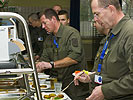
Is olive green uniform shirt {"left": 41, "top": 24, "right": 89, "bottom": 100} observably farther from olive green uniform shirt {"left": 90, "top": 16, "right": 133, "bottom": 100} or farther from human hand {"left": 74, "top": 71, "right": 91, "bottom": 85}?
olive green uniform shirt {"left": 90, "top": 16, "right": 133, "bottom": 100}

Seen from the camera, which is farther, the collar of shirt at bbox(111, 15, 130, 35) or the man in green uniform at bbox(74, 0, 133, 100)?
the collar of shirt at bbox(111, 15, 130, 35)

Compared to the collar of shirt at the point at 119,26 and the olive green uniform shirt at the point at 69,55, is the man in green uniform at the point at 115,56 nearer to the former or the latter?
the collar of shirt at the point at 119,26

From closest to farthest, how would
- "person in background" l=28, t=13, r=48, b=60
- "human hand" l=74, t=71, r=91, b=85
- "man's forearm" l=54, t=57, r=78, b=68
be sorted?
"human hand" l=74, t=71, r=91, b=85 → "man's forearm" l=54, t=57, r=78, b=68 → "person in background" l=28, t=13, r=48, b=60

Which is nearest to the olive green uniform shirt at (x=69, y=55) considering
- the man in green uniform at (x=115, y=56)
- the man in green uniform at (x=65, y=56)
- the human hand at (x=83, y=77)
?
the man in green uniform at (x=65, y=56)

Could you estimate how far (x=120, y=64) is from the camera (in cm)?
170

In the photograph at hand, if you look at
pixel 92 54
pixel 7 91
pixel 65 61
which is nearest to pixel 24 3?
pixel 92 54

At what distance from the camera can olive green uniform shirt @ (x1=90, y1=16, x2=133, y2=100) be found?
1634 millimetres

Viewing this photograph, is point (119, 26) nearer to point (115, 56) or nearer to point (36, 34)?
point (115, 56)

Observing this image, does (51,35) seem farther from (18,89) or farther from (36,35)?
(36,35)

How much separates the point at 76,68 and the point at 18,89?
1.35m

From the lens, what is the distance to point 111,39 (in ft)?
5.96

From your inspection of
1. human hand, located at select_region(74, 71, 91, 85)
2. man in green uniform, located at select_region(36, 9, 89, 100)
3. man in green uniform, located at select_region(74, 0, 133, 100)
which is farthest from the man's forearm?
man in green uniform, located at select_region(74, 0, 133, 100)

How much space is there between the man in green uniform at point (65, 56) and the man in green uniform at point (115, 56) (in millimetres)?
1185

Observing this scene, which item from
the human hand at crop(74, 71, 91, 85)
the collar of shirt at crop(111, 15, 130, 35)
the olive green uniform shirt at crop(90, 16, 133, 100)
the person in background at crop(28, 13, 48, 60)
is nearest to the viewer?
the olive green uniform shirt at crop(90, 16, 133, 100)
